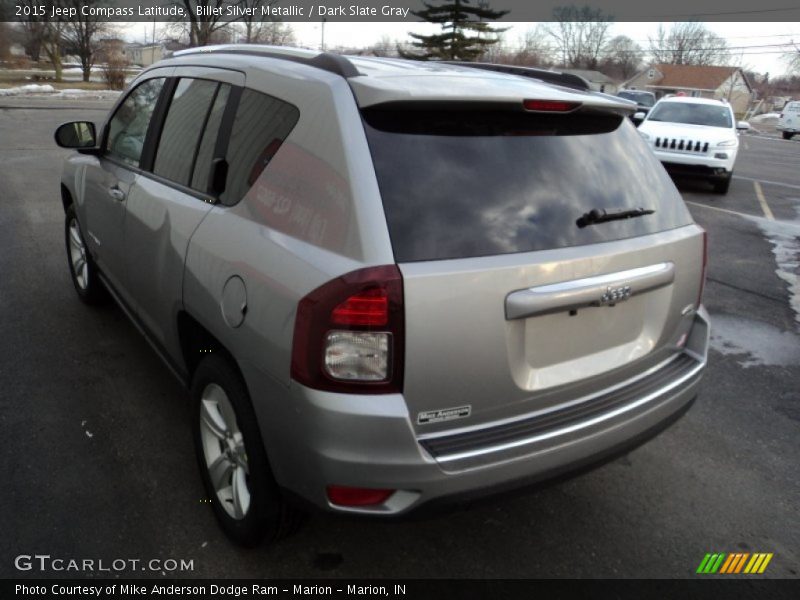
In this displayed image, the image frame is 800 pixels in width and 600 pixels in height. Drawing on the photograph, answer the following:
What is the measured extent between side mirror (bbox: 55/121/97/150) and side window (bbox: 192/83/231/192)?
1748 millimetres

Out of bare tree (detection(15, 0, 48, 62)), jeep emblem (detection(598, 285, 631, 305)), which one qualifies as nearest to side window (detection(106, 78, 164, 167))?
jeep emblem (detection(598, 285, 631, 305))

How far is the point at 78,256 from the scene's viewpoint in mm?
4836

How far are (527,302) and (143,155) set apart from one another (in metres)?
2.38

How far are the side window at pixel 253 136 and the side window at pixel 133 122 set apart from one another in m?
1.14

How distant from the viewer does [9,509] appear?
2688 millimetres

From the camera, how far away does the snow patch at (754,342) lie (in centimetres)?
458

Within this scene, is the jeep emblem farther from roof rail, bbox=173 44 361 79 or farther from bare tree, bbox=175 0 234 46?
bare tree, bbox=175 0 234 46

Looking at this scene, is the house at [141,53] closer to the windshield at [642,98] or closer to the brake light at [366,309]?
the windshield at [642,98]

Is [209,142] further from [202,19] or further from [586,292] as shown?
[202,19]

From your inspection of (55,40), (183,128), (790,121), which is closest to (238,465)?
(183,128)

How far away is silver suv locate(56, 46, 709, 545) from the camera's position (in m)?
1.93

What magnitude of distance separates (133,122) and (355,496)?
281 centimetres

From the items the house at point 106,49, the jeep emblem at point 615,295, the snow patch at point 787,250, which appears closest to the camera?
the jeep emblem at point 615,295

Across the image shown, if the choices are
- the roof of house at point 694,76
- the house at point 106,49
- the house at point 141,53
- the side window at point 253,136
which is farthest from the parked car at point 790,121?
the house at point 141,53
